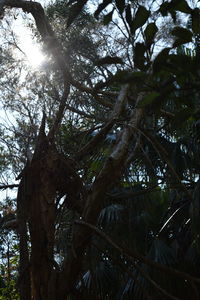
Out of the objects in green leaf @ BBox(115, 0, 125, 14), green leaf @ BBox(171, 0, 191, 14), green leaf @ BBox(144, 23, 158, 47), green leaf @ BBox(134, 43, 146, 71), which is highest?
green leaf @ BBox(115, 0, 125, 14)

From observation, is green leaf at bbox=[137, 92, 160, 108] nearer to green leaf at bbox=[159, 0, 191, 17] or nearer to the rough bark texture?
A: green leaf at bbox=[159, 0, 191, 17]

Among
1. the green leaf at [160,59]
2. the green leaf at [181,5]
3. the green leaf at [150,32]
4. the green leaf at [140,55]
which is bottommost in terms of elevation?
the green leaf at [160,59]

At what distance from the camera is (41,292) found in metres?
2.83

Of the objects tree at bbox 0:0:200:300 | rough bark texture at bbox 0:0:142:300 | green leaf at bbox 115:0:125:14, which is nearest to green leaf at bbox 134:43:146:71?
tree at bbox 0:0:200:300

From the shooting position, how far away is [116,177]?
304cm

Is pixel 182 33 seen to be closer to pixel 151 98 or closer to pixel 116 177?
pixel 151 98

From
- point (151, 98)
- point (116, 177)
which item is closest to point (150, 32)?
point (151, 98)

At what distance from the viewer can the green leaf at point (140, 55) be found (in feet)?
4.21

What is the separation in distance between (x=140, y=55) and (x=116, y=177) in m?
1.80

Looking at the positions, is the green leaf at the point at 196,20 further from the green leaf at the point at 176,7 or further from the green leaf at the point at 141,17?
the green leaf at the point at 141,17

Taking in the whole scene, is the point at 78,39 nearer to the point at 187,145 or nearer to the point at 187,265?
the point at 187,145

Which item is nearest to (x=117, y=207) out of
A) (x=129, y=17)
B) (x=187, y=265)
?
(x=187, y=265)

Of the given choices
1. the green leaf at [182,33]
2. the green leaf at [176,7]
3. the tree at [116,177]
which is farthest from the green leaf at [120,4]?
the green leaf at [182,33]

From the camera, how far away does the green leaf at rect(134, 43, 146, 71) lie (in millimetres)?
1282
